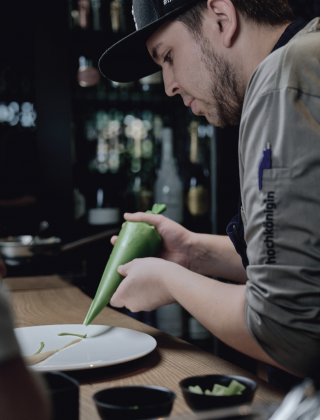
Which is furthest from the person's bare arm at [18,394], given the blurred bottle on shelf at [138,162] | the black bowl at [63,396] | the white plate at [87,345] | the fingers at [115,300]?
the blurred bottle on shelf at [138,162]

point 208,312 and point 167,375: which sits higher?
point 208,312

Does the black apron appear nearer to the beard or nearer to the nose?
the beard

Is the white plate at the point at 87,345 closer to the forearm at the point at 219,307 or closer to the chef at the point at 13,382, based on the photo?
the forearm at the point at 219,307

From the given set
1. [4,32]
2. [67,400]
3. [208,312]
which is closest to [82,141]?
[4,32]

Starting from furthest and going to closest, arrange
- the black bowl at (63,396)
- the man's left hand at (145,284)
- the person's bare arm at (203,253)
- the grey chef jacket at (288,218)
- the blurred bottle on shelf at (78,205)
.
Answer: the blurred bottle on shelf at (78,205)
the person's bare arm at (203,253)
the man's left hand at (145,284)
the grey chef jacket at (288,218)
the black bowl at (63,396)

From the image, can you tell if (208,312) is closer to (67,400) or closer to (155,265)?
(155,265)

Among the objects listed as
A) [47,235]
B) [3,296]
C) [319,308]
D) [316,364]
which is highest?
[3,296]

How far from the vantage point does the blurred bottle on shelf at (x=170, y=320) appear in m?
2.76

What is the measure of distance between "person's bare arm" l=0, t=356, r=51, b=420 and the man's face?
0.81m

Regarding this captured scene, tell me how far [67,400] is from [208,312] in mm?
371

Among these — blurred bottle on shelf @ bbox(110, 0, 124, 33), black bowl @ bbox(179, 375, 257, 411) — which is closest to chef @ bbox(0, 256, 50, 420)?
black bowl @ bbox(179, 375, 257, 411)

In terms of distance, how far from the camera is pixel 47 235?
2.86 meters

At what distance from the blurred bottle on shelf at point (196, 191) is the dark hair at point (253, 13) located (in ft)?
6.62

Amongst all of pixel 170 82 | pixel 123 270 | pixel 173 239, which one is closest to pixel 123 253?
pixel 123 270
